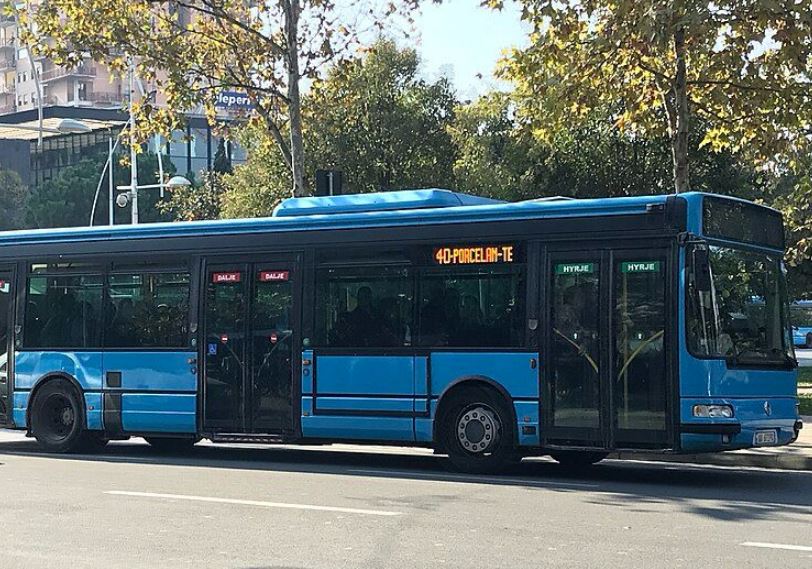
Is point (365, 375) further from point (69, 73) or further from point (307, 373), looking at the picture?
point (69, 73)

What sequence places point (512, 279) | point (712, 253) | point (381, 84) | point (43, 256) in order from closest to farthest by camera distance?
point (712, 253), point (512, 279), point (43, 256), point (381, 84)

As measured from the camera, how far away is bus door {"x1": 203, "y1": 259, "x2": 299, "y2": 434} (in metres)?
16.5

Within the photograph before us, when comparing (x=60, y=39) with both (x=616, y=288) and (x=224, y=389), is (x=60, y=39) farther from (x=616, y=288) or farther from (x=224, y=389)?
(x=616, y=288)

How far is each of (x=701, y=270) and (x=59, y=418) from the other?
9.28 meters

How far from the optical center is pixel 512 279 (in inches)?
589

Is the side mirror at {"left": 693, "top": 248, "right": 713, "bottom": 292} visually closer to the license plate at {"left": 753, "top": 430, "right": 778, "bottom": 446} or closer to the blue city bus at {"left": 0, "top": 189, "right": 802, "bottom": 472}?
the blue city bus at {"left": 0, "top": 189, "right": 802, "bottom": 472}

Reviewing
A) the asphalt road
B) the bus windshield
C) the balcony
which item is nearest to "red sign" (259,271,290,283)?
the asphalt road

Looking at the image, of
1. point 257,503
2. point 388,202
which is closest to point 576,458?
point 388,202

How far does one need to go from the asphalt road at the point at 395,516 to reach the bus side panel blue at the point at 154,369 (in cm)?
117

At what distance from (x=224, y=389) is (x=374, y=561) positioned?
26.8 ft

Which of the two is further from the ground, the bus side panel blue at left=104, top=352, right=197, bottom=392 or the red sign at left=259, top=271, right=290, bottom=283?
the red sign at left=259, top=271, right=290, bottom=283

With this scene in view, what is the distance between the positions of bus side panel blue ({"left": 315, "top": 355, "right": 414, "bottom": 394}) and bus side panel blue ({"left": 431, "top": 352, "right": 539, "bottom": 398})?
0.35 meters

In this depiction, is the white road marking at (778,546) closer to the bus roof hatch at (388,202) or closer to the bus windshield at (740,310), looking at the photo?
the bus windshield at (740,310)

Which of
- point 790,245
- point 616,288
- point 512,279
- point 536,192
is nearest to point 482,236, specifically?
point 512,279
